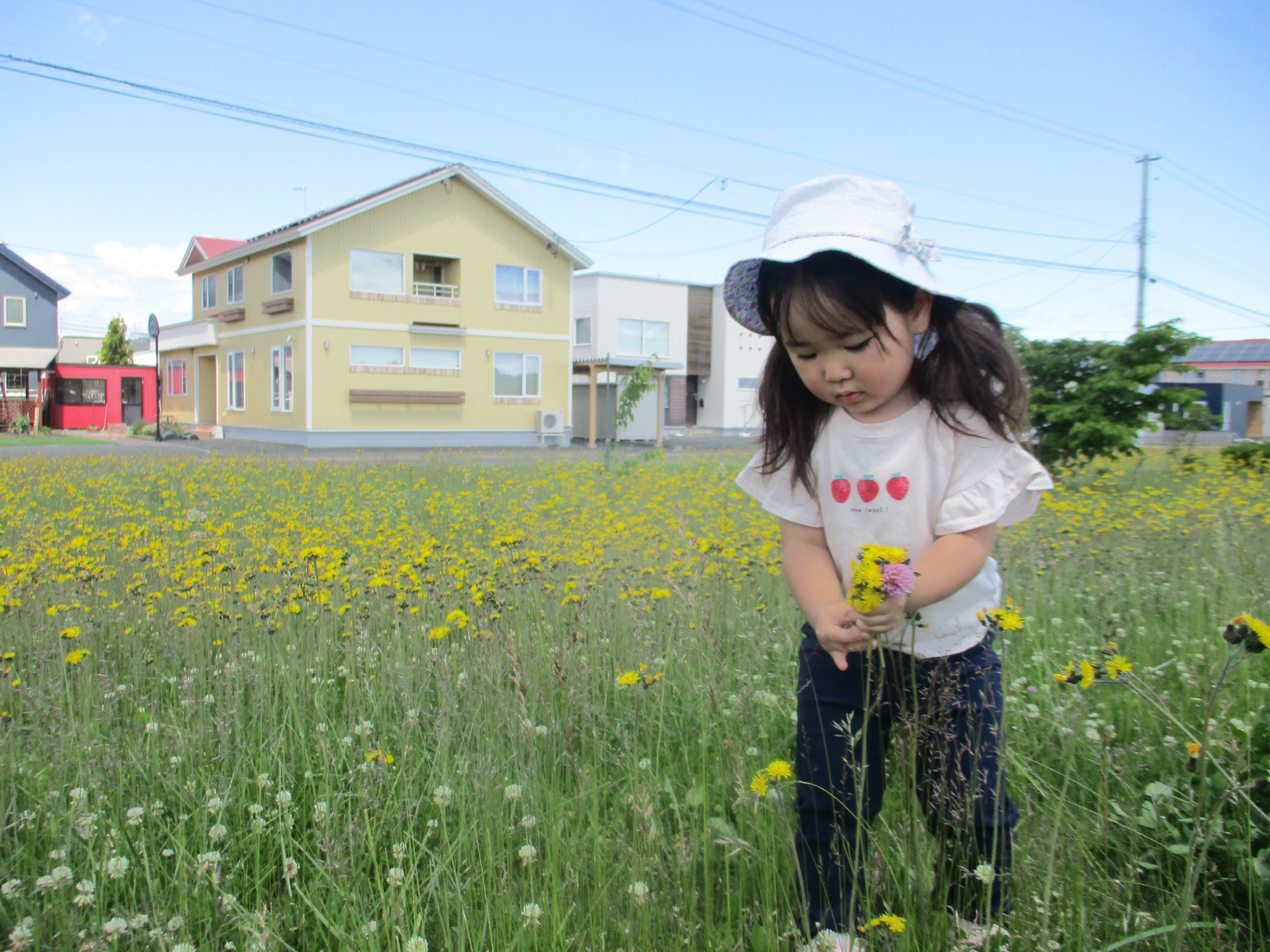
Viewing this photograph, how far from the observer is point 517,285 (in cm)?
2577

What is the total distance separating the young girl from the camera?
164cm

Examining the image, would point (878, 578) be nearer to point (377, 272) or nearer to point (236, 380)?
point (377, 272)

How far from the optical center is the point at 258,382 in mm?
25078

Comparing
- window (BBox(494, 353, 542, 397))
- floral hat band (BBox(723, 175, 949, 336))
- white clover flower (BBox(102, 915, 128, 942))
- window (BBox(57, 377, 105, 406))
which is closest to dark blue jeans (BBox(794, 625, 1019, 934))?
floral hat band (BBox(723, 175, 949, 336))

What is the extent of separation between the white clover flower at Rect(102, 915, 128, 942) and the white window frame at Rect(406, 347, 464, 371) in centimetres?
2333

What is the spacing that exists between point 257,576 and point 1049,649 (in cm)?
313

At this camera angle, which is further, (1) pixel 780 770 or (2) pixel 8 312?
(2) pixel 8 312

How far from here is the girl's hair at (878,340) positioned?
5.47ft

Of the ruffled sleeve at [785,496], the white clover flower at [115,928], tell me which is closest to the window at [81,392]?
the white clover flower at [115,928]

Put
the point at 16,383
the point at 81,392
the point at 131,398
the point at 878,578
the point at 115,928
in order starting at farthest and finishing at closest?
1. the point at 131,398
2. the point at 16,383
3. the point at 81,392
4. the point at 115,928
5. the point at 878,578

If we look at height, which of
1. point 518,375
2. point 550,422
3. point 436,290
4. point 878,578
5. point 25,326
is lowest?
point 878,578

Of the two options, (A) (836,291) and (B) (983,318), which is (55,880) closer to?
(A) (836,291)

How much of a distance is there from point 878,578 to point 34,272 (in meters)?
40.0

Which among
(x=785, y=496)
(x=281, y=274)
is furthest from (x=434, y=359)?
(x=785, y=496)
